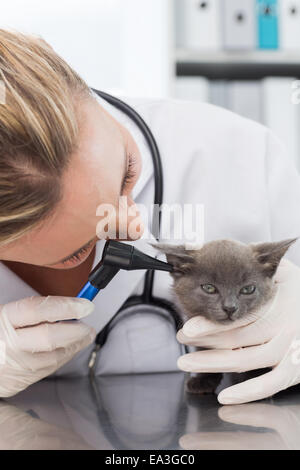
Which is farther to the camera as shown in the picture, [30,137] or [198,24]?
[198,24]

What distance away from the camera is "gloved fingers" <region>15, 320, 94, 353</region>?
786mm

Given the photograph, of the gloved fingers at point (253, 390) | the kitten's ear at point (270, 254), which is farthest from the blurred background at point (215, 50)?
the gloved fingers at point (253, 390)

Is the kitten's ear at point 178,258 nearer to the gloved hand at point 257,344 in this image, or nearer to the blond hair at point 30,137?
the gloved hand at point 257,344

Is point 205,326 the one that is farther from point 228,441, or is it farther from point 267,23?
point 267,23

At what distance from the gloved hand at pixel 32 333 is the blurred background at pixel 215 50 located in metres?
1.05

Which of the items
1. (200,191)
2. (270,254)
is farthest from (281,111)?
(270,254)

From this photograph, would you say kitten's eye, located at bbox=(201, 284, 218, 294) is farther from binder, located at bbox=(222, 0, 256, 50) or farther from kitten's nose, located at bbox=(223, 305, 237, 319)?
binder, located at bbox=(222, 0, 256, 50)

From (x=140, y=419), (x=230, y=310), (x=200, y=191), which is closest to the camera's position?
(x=140, y=419)

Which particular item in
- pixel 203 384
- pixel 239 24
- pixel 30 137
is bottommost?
pixel 203 384

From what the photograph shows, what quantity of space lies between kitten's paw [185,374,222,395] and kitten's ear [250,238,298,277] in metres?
0.19

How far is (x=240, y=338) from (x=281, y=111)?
1.08 m

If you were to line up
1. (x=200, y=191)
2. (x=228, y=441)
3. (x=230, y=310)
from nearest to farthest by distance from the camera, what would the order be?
1. (x=228, y=441)
2. (x=230, y=310)
3. (x=200, y=191)

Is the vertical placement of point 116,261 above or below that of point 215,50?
below

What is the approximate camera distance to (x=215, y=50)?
5.40 feet
